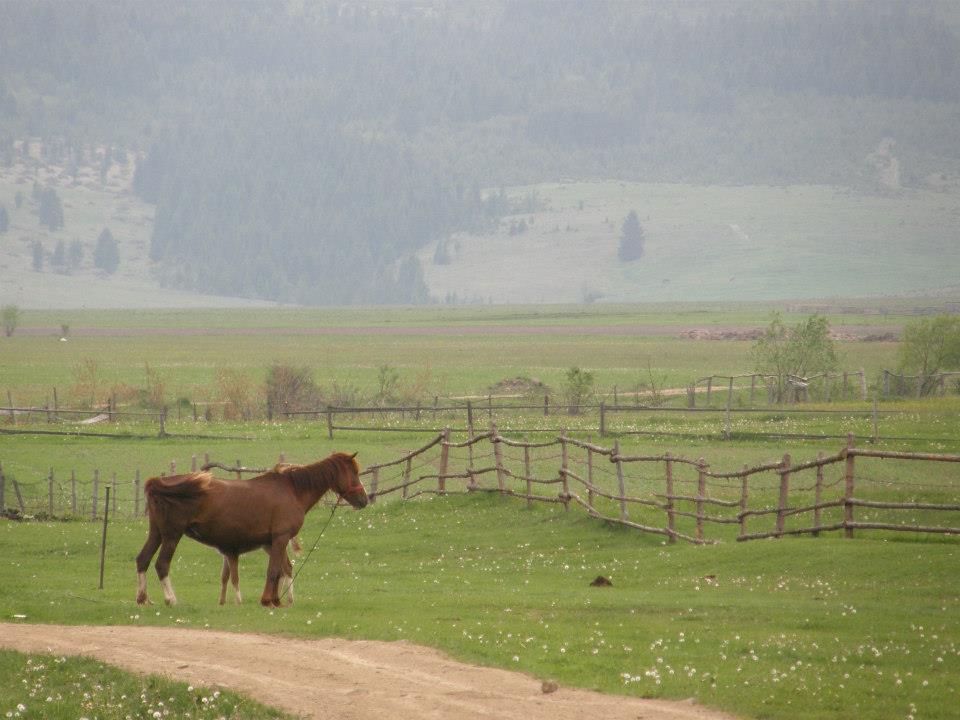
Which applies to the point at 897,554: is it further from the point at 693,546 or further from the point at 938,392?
the point at 938,392

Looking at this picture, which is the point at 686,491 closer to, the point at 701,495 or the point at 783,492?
the point at 701,495

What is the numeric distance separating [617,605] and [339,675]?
16.4 ft

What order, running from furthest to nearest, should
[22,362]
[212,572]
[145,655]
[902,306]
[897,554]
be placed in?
1. [902,306]
2. [22,362]
3. [212,572]
4. [897,554]
5. [145,655]

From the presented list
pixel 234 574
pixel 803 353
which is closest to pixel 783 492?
pixel 234 574

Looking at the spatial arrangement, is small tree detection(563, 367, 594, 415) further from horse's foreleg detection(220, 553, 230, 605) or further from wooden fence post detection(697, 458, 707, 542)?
horse's foreleg detection(220, 553, 230, 605)

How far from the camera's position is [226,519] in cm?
1750

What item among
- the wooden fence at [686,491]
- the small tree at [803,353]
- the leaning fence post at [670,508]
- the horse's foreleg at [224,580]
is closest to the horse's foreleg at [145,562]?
the horse's foreleg at [224,580]

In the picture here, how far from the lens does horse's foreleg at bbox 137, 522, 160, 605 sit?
688 inches

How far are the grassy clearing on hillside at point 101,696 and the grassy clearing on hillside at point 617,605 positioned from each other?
243cm

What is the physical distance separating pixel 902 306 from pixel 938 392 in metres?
146

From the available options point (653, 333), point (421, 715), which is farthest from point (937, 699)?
point (653, 333)

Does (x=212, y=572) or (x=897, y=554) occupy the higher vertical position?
(x=897, y=554)

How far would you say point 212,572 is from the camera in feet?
73.9

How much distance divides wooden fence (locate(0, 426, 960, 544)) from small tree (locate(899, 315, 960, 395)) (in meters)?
30.2
